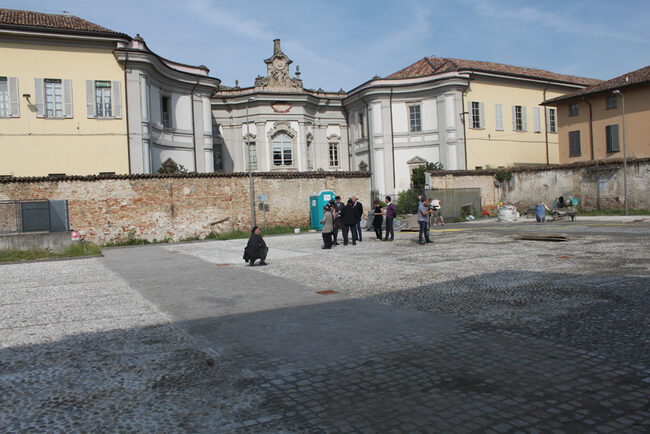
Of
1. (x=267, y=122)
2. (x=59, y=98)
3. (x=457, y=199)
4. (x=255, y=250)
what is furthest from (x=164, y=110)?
(x=255, y=250)

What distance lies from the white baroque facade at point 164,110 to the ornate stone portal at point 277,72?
Answer: 23.5 feet

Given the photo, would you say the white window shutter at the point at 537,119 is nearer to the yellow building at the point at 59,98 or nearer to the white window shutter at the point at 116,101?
the yellow building at the point at 59,98

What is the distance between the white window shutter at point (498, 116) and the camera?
39531 mm

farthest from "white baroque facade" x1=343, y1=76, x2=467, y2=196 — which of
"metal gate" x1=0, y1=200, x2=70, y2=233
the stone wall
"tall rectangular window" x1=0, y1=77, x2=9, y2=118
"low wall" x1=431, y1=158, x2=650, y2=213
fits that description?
"tall rectangular window" x1=0, y1=77, x2=9, y2=118

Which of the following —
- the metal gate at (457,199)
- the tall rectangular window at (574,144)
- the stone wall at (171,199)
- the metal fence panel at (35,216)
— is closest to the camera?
the metal fence panel at (35,216)

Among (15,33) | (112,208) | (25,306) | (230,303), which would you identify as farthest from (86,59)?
(230,303)

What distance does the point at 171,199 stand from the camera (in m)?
23.8

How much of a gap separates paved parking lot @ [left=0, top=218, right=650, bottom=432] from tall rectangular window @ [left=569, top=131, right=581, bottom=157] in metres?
28.4

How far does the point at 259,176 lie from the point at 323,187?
3.76 m

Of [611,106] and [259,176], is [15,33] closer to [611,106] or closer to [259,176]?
[259,176]

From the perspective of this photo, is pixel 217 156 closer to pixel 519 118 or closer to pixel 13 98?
pixel 13 98

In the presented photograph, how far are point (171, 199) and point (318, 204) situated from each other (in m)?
7.43

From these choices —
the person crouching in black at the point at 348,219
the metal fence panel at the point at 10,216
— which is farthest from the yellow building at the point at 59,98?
the person crouching in black at the point at 348,219

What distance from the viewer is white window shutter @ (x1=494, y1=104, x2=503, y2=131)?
3953cm
